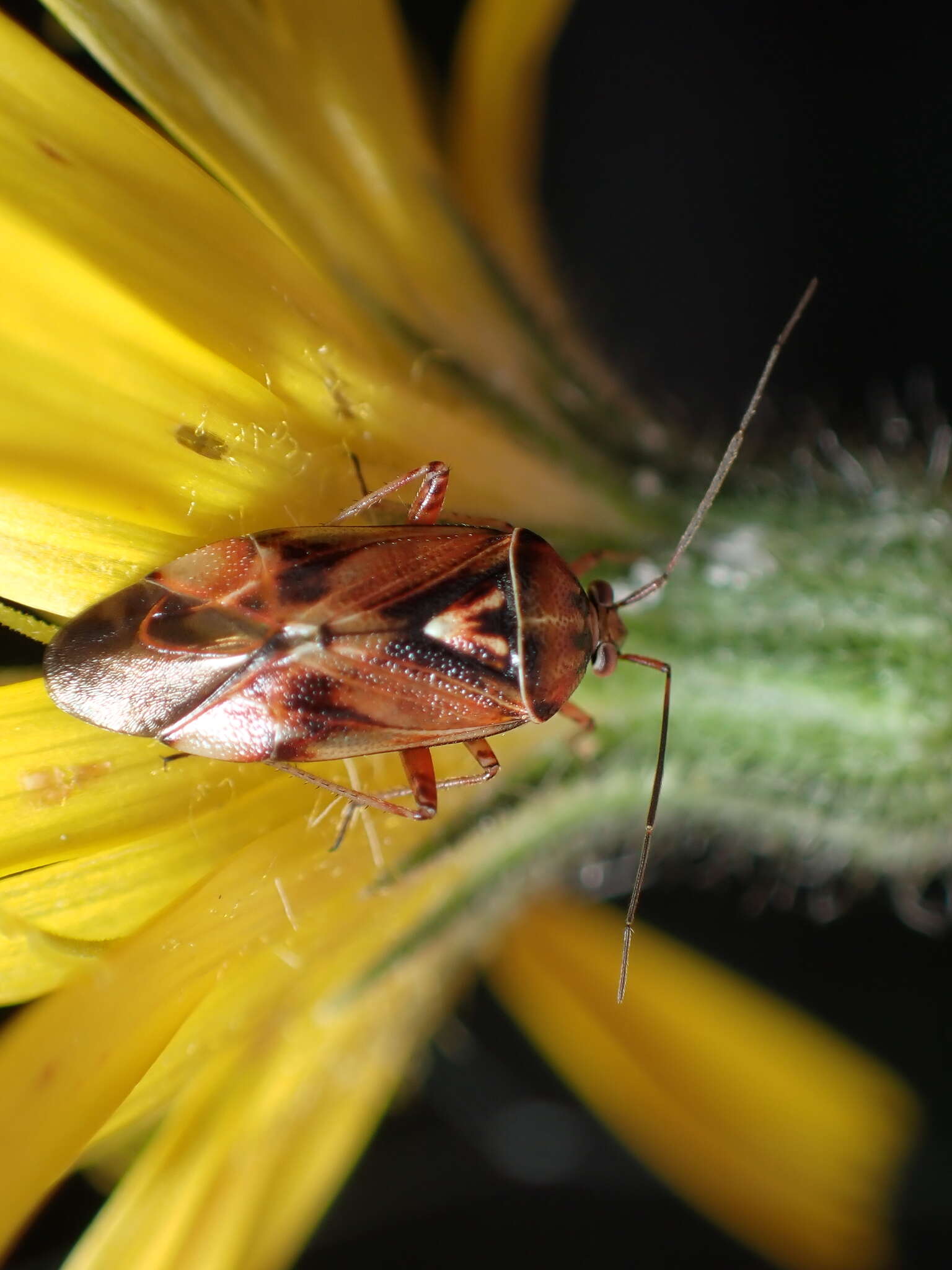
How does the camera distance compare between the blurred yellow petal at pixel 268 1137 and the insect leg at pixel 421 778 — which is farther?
the insect leg at pixel 421 778

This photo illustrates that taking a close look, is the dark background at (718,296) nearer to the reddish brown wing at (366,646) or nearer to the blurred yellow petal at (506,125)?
the blurred yellow petal at (506,125)

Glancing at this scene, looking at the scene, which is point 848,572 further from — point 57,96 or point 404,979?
point 57,96

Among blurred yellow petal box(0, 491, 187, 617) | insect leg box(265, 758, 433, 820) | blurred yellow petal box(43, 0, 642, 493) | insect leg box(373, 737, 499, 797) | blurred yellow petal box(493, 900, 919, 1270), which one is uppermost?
blurred yellow petal box(43, 0, 642, 493)

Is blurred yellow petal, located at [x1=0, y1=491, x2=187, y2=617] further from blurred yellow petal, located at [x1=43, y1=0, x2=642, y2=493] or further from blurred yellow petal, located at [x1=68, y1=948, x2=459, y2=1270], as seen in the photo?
blurred yellow petal, located at [x1=68, y1=948, x2=459, y2=1270]

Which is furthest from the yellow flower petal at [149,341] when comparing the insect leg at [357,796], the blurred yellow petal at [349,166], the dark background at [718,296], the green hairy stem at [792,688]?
the dark background at [718,296]

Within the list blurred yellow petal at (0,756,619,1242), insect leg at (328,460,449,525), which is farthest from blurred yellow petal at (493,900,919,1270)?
insect leg at (328,460,449,525)

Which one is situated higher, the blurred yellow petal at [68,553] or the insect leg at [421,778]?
the blurred yellow petal at [68,553]

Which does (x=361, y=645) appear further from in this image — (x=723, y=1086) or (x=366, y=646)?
(x=723, y=1086)

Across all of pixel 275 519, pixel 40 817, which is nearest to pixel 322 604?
pixel 275 519
